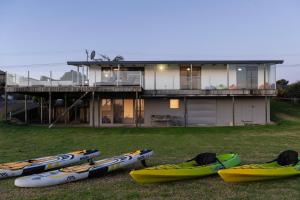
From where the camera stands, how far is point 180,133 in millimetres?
19203

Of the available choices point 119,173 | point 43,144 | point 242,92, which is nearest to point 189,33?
point 242,92

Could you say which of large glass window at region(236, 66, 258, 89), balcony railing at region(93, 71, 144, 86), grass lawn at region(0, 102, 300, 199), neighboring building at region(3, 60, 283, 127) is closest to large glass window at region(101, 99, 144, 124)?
neighboring building at region(3, 60, 283, 127)

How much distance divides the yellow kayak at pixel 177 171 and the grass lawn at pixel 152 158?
5.2 inches

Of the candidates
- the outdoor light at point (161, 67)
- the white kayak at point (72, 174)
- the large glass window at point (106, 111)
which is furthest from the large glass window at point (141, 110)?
the white kayak at point (72, 174)

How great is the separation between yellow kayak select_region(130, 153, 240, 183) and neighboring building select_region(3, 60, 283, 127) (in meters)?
15.7

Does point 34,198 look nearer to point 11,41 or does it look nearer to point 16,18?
point 16,18

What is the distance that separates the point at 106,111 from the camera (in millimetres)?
25453

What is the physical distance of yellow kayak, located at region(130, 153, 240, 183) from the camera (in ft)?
23.4

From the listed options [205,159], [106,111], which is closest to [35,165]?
[205,159]

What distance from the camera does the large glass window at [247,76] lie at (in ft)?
81.2

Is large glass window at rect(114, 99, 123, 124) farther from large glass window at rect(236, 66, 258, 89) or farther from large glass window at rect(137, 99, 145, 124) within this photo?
large glass window at rect(236, 66, 258, 89)

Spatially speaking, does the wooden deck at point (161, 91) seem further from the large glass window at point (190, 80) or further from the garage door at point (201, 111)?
the garage door at point (201, 111)

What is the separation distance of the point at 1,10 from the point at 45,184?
1018 inches

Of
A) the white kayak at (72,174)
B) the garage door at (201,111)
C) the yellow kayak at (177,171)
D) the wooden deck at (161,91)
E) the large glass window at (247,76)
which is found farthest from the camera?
the garage door at (201,111)
